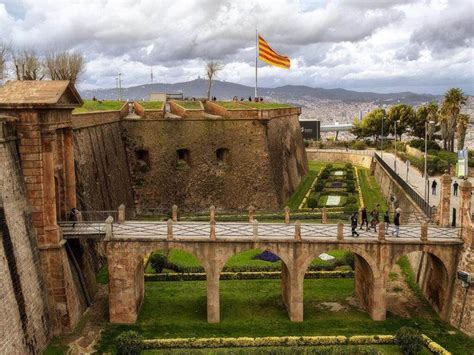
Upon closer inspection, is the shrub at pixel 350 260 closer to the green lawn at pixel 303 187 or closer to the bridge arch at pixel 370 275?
the bridge arch at pixel 370 275

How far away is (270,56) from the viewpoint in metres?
56.7

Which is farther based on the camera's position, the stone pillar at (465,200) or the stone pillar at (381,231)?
the stone pillar at (381,231)

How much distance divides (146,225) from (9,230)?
7.99 meters

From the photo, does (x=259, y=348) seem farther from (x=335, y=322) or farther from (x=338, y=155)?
(x=338, y=155)

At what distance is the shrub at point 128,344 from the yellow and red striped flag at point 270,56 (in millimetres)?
39035

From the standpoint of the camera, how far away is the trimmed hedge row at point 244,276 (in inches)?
1218

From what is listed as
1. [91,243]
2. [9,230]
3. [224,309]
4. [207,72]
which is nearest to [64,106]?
[9,230]

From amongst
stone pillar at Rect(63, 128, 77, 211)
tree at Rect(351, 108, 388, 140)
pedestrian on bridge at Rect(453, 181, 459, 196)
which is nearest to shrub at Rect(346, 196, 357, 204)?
pedestrian on bridge at Rect(453, 181, 459, 196)

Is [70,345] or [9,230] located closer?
[9,230]

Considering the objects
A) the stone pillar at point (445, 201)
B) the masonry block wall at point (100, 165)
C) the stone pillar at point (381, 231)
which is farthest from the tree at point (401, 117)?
the stone pillar at point (381, 231)

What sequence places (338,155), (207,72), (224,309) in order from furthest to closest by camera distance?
(338,155) → (207,72) → (224,309)

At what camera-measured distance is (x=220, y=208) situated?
44.0 meters

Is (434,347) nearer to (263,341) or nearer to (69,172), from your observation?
(263,341)

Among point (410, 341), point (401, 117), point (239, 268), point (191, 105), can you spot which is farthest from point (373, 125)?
point (410, 341)
